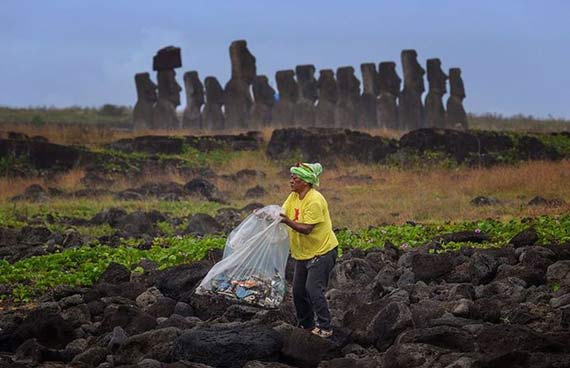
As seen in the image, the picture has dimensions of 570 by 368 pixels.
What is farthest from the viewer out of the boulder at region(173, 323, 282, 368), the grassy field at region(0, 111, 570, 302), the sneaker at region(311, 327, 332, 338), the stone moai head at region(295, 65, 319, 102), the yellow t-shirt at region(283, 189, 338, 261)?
the stone moai head at region(295, 65, 319, 102)

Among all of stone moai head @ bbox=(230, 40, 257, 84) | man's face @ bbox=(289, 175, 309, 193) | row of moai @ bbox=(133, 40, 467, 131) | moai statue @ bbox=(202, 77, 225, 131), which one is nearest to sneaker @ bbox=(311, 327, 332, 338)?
man's face @ bbox=(289, 175, 309, 193)

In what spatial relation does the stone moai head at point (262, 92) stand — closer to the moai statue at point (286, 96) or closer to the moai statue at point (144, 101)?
the moai statue at point (286, 96)

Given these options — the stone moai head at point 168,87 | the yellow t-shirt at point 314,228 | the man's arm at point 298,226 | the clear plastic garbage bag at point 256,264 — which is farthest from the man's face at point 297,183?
the stone moai head at point 168,87

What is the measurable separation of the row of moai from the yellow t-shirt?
33.4m

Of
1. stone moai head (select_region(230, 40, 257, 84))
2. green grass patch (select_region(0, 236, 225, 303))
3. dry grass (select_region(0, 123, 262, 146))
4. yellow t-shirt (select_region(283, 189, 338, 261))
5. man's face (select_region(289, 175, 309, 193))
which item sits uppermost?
stone moai head (select_region(230, 40, 257, 84))

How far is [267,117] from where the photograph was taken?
47406 millimetres

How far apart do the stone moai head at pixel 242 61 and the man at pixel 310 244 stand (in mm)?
35208

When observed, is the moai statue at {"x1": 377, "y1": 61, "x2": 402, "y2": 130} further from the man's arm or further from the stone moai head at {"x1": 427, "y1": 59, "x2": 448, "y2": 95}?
the man's arm

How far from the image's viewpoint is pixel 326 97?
47.1 m

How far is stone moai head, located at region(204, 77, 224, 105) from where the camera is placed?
159 ft

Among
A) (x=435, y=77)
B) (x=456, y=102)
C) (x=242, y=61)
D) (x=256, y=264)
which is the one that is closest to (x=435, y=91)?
(x=435, y=77)

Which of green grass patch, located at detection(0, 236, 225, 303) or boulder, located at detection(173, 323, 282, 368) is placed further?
green grass patch, located at detection(0, 236, 225, 303)

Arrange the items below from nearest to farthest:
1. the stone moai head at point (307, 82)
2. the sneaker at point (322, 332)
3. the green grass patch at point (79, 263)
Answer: the sneaker at point (322, 332)
the green grass patch at point (79, 263)
the stone moai head at point (307, 82)

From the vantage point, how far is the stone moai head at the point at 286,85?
47.2 metres
